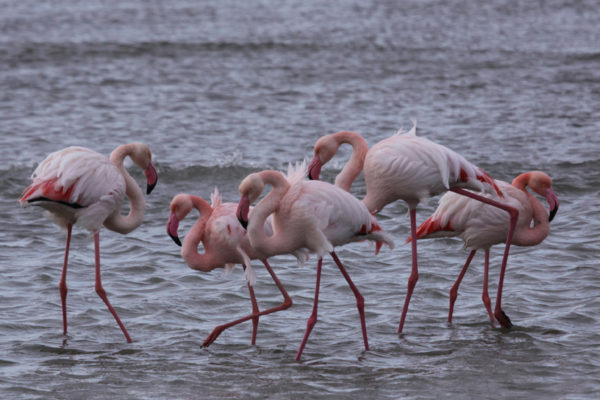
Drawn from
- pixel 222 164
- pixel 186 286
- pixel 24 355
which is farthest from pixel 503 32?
pixel 24 355

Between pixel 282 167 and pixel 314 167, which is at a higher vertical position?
pixel 314 167

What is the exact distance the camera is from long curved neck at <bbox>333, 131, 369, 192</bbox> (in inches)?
211

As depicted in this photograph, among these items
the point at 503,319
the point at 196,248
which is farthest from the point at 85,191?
the point at 503,319

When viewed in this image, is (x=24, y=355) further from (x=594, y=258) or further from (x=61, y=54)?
(x=61, y=54)

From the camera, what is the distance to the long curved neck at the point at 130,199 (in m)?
5.60

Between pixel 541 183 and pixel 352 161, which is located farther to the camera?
pixel 541 183

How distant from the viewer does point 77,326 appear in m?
5.60

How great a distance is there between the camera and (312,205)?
4898 millimetres

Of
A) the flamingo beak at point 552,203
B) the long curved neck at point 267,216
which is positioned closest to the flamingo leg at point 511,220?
the flamingo beak at point 552,203

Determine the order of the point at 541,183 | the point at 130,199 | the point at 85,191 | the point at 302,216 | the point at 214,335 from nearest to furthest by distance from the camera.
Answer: the point at 302,216, the point at 214,335, the point at 85,191, the point at 130,199, the point at 541,183

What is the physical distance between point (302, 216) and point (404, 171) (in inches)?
28.2

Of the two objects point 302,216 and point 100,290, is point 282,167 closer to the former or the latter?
point 100,290

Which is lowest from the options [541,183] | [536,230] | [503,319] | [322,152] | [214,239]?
[503,319]

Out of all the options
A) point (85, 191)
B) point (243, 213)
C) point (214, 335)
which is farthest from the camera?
point (85, 191)
